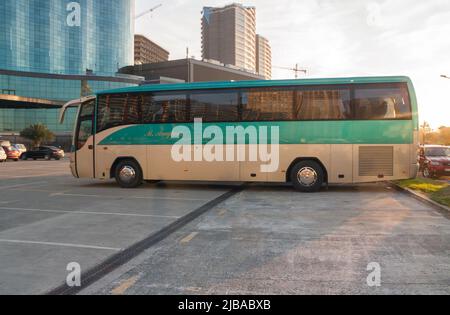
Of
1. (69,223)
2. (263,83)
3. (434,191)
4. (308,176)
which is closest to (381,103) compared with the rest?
(434,191)

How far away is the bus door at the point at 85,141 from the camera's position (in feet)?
48.8

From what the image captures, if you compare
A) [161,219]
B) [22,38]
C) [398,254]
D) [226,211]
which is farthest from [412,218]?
[22,38]

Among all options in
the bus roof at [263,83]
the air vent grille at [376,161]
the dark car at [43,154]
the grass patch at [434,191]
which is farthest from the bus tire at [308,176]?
the dark car at [43,154]

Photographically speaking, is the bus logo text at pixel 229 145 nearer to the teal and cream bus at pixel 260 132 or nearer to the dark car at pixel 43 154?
the teal and cream bus at pixel 260 132

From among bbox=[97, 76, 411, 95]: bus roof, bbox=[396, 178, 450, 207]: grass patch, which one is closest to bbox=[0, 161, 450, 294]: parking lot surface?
bbox=[396, 178, 450, 207]: grass patch

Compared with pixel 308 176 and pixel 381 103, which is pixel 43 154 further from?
pixel 381 103

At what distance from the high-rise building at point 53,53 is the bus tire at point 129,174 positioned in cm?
8264

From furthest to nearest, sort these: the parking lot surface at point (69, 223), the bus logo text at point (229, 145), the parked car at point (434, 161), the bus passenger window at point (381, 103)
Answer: the parked car at point (434, 161) → the bus logo text at point (229, 145) → the bus passenger window at point (381, 103) → the parking lot surface at point (69, 223)

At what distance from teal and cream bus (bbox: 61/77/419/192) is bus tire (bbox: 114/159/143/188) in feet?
0.12

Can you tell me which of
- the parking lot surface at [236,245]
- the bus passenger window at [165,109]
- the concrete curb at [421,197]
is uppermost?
the bus passenger window at [165,109]

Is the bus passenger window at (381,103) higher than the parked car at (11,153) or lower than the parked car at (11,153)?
higher

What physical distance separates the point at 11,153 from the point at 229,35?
421 ft
